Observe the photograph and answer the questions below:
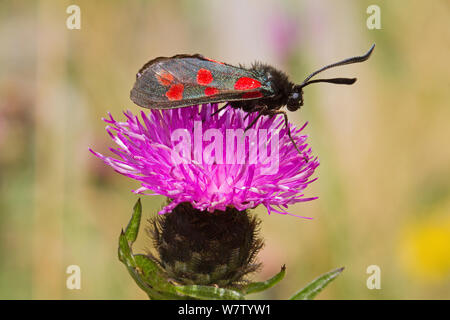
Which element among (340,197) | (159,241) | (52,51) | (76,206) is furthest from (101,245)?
(159,241)

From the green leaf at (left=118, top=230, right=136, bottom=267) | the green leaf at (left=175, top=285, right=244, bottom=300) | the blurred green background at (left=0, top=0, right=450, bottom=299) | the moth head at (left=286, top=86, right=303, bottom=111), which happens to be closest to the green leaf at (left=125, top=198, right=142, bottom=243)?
the green leaf at (left=118, top=230, right=136, bottom=267)

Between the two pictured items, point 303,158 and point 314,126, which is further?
point 314,126

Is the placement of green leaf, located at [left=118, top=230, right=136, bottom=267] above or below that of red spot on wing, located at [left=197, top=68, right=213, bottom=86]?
below

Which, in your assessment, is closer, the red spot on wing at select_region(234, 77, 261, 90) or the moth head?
the red spot on wing at select_region(234, 77, 261, 90)

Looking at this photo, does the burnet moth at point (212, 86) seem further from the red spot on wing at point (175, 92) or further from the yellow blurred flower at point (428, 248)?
the yellow blurred flower at point (428, 248)

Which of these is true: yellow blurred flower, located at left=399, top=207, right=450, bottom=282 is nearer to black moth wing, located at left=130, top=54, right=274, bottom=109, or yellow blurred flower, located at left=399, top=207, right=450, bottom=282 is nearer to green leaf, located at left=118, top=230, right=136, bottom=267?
black moth wing, located at left=130, top=54, right=274, bottom=109

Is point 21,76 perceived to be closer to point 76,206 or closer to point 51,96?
point 51,96

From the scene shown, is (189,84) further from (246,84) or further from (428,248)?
(428,248)

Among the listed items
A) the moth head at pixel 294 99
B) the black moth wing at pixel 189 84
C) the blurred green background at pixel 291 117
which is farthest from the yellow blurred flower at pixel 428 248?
the black moth wing at pixel 189 84
